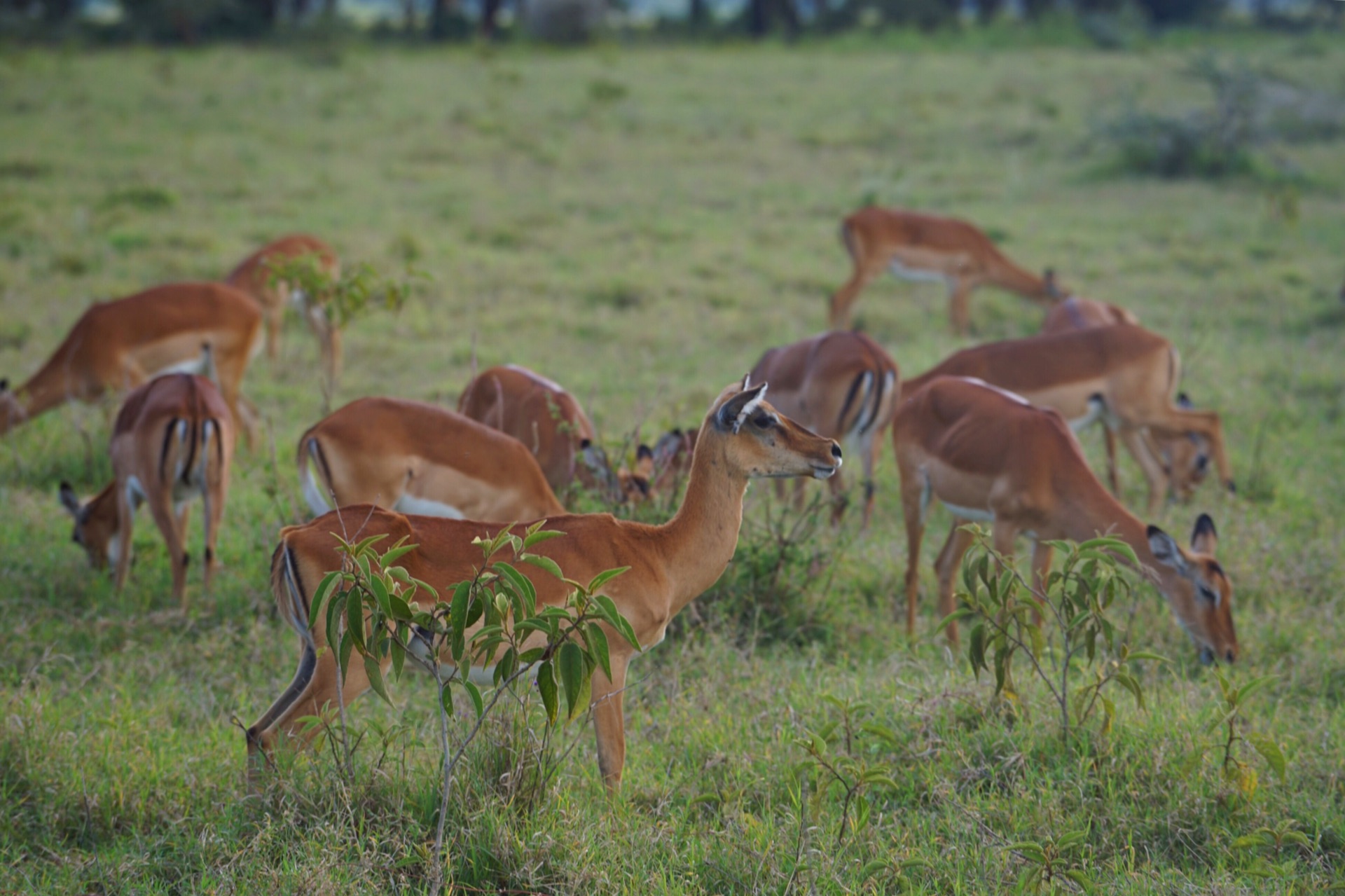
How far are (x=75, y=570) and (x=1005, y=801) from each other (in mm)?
3253

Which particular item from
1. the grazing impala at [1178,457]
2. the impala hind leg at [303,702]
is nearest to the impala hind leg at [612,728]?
the impala hind leg at [303,702]

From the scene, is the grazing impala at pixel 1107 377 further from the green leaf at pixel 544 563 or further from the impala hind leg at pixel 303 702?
the green leaf at pixel 544 563

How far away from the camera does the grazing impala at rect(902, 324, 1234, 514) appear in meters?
5.65

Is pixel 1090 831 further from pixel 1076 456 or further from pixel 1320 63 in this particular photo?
pixel 1320 63

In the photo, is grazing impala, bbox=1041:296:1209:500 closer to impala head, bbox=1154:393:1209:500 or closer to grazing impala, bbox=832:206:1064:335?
impala head, bbox=1154:393:1209:500

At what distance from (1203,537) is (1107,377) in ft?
5.29

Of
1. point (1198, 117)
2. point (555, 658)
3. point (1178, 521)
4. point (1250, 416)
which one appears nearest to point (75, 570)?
point (555, 658)

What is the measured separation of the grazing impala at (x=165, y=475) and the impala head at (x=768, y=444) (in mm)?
2145

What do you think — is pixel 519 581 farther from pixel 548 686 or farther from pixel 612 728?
pixel 612 728

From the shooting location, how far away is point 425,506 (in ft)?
14.2

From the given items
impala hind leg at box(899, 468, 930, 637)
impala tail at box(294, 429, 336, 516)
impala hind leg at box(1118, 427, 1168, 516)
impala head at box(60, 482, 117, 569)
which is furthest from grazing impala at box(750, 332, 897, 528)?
impala head at box(60, 482, 117, 569)

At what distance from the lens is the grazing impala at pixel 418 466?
4.20 metres

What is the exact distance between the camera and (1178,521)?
210 inches

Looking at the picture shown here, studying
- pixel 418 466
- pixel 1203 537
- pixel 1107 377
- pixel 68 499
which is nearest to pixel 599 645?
pixel 418 466
